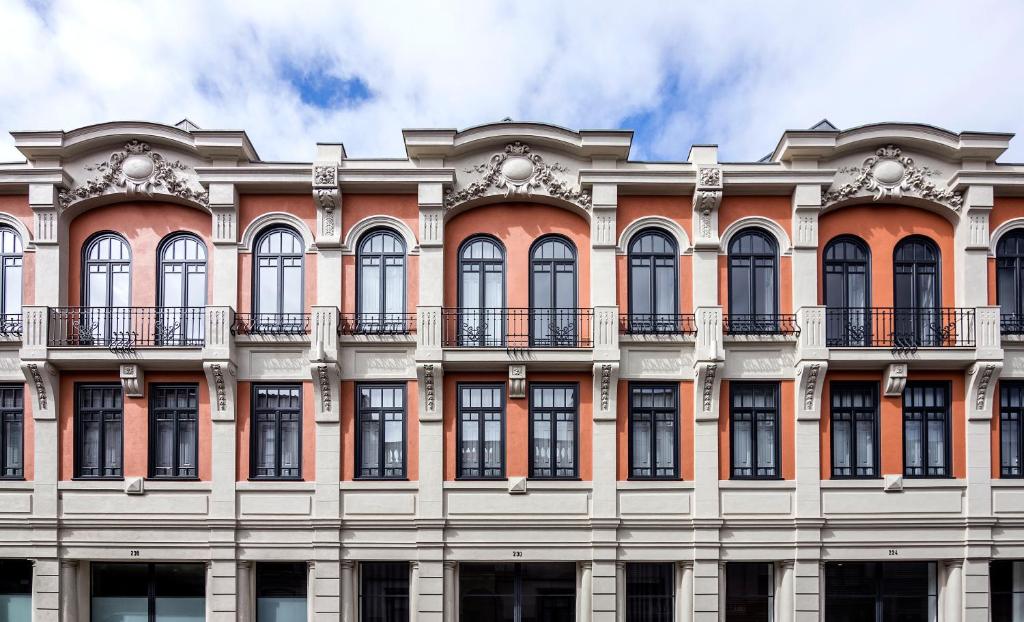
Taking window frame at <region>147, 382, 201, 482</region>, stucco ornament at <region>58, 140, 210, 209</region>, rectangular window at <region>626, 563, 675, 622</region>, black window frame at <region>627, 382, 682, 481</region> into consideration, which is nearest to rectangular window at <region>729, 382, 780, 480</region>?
black window frame at <region>627, 382, 682, 481</region>

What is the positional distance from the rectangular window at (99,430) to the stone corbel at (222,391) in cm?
220

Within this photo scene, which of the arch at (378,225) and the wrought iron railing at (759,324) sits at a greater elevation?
the arch at (378,225)

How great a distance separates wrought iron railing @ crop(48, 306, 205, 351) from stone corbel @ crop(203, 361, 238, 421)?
3.05ft

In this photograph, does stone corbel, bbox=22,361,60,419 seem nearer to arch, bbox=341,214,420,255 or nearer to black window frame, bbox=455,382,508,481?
arch, bbox=341,214,420,255

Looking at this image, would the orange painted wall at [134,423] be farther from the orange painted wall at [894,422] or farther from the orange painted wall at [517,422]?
the orange painted wall at [894,422]

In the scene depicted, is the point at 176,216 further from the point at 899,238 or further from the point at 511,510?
the point at 899,238

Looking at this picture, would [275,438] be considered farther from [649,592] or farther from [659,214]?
[659,214]

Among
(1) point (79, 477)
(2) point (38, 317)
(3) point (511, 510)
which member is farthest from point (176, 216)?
(3) point (511, 510)

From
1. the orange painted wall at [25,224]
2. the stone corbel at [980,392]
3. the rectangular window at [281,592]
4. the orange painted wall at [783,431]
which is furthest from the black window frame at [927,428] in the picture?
the orange painted wall at [25,224]

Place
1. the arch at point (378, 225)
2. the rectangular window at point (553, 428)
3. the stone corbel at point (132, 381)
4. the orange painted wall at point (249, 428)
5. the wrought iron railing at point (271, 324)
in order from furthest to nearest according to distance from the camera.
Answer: the arch at point (378, 225), the rectangular window at point (553, 428), the wrought iron railing at point (271, 324), the orange painted wall at point (249, 428), the stone corbel at point (132, 381)

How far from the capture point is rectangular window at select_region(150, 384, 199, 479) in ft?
71.9

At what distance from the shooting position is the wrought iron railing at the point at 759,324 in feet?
72.1

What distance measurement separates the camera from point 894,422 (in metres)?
22.0

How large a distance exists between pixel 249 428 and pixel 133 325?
139 inches
